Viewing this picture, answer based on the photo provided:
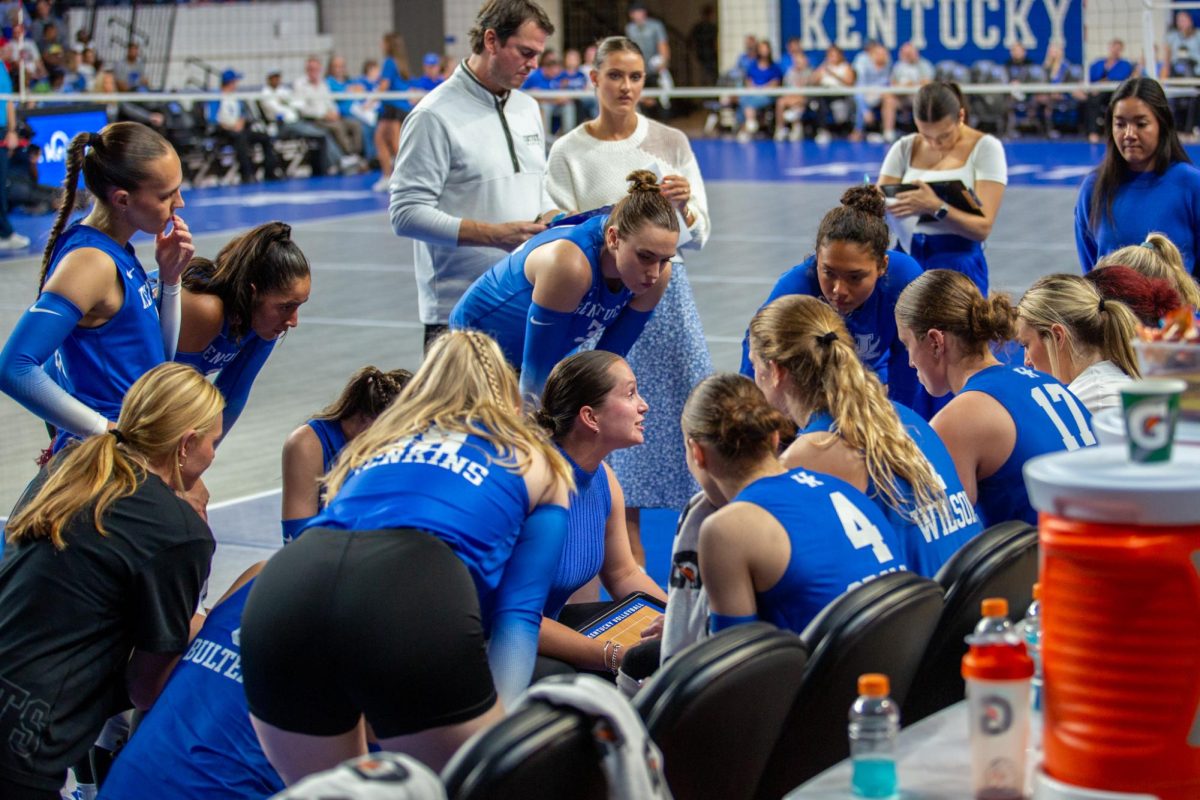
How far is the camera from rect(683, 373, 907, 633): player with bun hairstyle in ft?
8.48

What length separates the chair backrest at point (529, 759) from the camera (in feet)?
6.03

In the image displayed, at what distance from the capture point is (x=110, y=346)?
147 inches

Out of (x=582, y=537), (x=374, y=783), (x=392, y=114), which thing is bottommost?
(x=582, y=537)

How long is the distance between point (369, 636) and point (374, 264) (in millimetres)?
10151

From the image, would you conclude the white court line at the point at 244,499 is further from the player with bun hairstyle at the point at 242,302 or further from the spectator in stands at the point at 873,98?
the spectator in stands at the point at 873,98

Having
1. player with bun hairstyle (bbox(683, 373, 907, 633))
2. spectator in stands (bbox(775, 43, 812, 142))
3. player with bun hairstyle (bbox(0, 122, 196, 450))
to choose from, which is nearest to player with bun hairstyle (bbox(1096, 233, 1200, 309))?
player with bun hairstyle (bbox(683, 373, 907, 633))

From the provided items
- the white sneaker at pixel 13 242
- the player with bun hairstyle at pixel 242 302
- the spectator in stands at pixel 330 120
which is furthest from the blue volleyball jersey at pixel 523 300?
the spectator in stands at pixel 330 120

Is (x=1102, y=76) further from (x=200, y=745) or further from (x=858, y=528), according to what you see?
(x=200, y=745)

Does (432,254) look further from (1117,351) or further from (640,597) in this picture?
(1117,351)

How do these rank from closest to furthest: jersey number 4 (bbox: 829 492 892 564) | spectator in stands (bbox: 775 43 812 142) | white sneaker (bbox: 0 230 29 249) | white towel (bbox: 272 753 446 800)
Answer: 1. white towel (bbox: 272 753 446 800)
2. jersey number 4 (bbox: 829 492 892 564)
3. white sneaker (bbox: 0 230 29 249)
4. spectator in stands (bbox: 775 43 812 142)

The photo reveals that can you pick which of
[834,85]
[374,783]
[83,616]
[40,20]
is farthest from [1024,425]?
[40,20]

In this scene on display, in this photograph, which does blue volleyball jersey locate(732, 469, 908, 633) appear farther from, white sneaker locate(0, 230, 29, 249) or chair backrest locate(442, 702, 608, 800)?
white sneaker locate(0, 230, 29, 249)

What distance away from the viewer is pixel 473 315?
4.45 meters

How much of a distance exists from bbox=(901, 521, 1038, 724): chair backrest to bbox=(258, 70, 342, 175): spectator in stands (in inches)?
724
